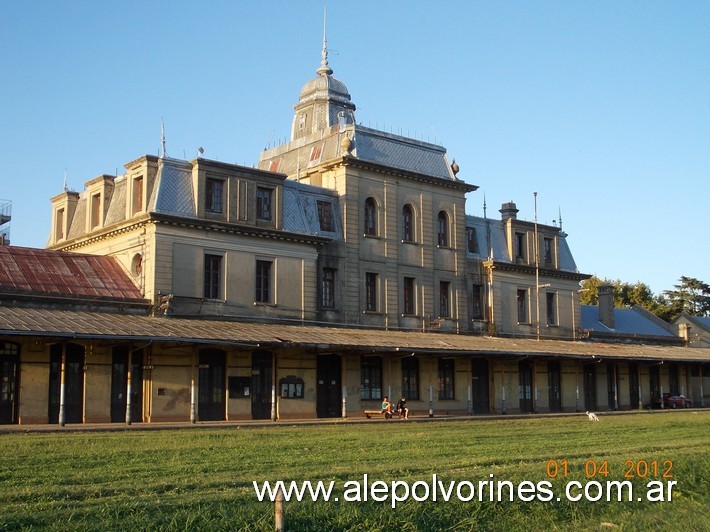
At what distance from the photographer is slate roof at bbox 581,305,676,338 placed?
56.7 m

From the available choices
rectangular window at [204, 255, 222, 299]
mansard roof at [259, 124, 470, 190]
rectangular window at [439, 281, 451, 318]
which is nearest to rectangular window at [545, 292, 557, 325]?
rectangular window at [439, 281, 451, 318]

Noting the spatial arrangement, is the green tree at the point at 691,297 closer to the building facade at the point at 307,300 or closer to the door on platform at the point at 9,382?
the building facade at the point at 307,300

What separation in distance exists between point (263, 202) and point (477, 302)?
13.8 metres

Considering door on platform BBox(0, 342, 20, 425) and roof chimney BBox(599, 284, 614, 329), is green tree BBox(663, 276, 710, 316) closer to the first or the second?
roof chimney BBox(599, 284, 614, 329)

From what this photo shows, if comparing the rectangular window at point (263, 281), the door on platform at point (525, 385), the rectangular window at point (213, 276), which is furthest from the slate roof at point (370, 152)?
the door on platform at point (525, 385)

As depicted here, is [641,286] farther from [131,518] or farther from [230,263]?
[131,518]

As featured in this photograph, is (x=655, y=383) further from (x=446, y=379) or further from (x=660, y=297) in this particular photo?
(x=660, y=297)

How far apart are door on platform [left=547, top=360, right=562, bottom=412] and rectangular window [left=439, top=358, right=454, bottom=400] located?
7.08m

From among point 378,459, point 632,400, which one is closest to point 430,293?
point 632,400

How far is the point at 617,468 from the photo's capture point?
16391 mm

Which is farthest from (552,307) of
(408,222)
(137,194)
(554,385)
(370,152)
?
(137,194)

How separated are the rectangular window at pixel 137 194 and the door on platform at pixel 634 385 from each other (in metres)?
30.2

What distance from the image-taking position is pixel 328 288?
39.3m

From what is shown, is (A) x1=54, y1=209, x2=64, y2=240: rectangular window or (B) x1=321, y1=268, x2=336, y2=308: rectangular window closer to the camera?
(B) x1=321, y1=268, x2=336, y2=308: rectangular window
